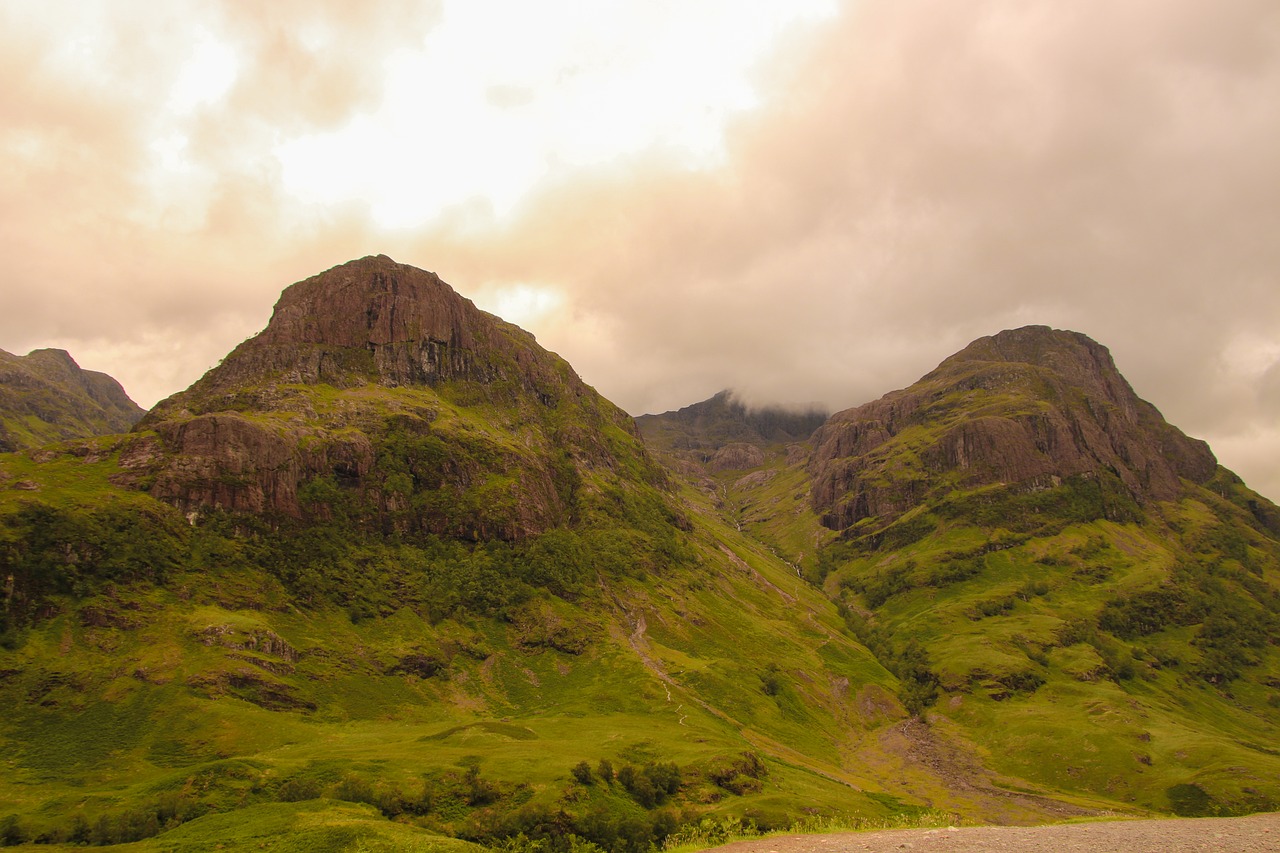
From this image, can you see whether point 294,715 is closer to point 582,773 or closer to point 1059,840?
point 582,773

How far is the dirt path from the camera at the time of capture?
43.9 m

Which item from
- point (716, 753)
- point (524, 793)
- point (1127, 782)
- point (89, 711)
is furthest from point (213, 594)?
point (1127, 782)

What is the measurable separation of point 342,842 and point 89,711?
95.6 metres

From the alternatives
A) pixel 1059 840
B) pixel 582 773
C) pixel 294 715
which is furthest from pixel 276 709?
pixel 1059 840

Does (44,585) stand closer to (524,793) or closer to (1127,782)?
(524,793)

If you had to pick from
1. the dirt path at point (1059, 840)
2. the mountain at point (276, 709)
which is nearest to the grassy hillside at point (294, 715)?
the mountain at point (276, 709)

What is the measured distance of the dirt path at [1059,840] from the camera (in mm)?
43938

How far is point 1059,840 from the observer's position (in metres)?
47.2

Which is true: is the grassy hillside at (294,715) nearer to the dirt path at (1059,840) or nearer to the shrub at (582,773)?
the shrub at (582,773)

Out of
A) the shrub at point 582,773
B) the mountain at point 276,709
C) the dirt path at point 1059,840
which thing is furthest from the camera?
the shrub at point 582,773

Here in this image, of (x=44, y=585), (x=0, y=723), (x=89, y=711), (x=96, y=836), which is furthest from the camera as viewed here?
(x=44, y=585)

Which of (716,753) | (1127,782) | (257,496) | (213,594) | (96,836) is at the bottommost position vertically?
(1127,782)

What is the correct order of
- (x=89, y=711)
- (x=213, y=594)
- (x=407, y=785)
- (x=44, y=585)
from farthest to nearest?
1. (x=213, y=594)
2. (x=44, y=585)
3. (x=89, y=711)
4. (x=407, y=785)

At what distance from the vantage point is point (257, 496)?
629 ft
